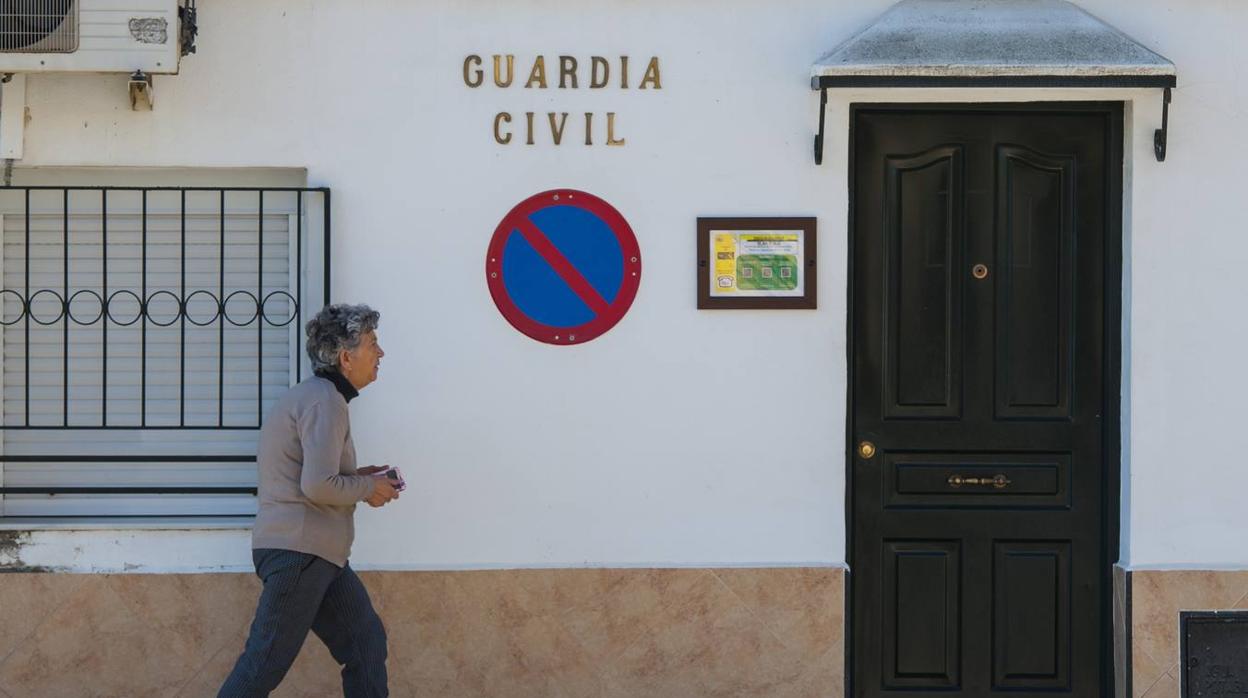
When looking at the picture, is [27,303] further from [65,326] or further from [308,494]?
[308,494]

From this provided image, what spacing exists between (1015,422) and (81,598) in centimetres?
380

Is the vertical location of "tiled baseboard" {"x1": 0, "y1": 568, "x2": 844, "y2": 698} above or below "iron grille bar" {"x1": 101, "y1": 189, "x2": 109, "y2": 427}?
below

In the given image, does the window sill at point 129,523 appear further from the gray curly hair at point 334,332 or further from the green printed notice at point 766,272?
the green printed notice at point 766,272

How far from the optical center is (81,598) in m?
5.71

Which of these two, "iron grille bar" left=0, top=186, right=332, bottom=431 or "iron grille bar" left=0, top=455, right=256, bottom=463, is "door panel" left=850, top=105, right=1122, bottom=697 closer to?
"iron grille bar" left=0, top=186, right=332, bottom=431

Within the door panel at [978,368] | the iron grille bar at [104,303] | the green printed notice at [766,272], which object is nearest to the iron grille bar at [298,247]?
the iron grille bar at [104,303]

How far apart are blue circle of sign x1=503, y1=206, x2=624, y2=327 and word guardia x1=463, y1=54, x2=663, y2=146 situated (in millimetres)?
320

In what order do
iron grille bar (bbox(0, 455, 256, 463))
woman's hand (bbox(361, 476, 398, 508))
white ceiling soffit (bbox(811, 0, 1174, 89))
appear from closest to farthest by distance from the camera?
woman's hand (bbox(361, 476, 398, 508))
white ceiling soffit (bbox(811, 0, 1174, 89))
iron grille bar (bbox(0, 455, 256, 463))

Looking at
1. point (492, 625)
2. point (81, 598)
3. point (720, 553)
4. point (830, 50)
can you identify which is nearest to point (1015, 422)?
point (720, 553)

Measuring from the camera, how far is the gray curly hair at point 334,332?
500 centimetres

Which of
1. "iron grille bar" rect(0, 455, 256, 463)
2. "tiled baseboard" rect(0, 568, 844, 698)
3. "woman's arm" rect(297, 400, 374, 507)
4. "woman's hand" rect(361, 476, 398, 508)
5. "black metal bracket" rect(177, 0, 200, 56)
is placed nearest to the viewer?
"woman's arm" rect(297, 400, 374, 507)

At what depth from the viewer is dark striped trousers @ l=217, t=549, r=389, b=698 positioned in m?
4.91

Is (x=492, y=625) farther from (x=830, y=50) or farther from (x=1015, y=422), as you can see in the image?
(x=830, y=50)

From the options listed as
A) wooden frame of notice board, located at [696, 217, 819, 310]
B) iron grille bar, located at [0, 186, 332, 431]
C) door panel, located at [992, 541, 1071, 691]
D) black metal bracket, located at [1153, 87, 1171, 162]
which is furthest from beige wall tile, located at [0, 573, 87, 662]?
black metal bracket, located at [1153, 87, 1171, 162]
